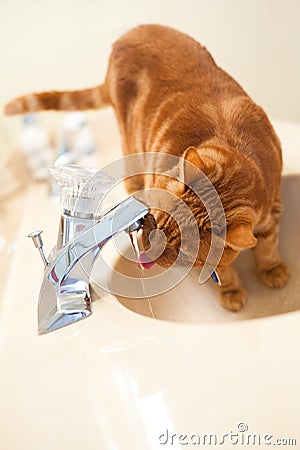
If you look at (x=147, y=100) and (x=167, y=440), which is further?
(x=147, y=100)

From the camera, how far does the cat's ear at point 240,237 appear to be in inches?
22.7

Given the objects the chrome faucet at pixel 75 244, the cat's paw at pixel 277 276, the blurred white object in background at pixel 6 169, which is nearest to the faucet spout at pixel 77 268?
the chrome faucet at pixel 75 244

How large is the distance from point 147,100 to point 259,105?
195 millimetres

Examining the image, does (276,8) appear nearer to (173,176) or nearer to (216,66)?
(216,66)

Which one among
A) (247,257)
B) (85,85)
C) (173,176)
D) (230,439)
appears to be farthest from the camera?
(85,85)

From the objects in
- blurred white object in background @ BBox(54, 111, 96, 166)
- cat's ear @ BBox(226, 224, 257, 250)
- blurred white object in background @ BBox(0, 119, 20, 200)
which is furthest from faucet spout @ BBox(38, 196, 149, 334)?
blurred white object in background @ BBox(0, 119, 20, 200)

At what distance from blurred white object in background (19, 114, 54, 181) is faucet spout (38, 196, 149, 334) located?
1.93 ft

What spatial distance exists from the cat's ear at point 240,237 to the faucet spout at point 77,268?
0.13 meters

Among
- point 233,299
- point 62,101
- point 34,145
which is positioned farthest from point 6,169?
point 233,299

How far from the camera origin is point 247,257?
29.5 inches

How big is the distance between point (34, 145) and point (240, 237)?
75cm

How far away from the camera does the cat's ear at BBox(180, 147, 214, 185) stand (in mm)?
594

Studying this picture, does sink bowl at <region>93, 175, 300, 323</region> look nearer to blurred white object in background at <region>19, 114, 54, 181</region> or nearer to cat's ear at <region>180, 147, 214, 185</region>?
cat's ear at <region>180, 147, 214, 185</region>

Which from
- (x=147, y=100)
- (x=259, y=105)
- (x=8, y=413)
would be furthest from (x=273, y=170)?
(x=8, y=413)
